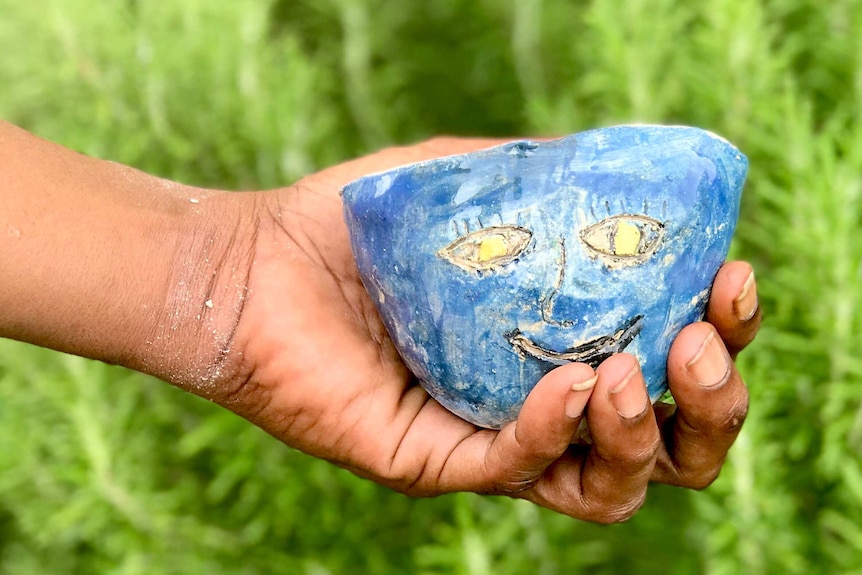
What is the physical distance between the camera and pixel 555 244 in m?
0.94

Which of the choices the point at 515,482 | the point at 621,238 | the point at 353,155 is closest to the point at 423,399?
the point at 515,482

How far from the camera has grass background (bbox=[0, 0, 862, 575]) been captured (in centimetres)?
133

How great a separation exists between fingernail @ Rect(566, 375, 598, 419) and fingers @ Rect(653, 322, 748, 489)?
0.13 metres

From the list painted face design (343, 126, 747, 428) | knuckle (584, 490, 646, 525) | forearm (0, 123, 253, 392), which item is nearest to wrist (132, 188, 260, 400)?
forearm (0, 123, 253, 392)

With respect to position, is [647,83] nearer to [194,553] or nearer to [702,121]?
[702,121]

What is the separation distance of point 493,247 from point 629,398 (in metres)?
0.22

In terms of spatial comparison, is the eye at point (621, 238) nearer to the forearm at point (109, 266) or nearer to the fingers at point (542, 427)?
the fingers at point (542, 427)

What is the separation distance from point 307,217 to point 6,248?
0.42 m

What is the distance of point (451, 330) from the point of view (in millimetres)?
1000

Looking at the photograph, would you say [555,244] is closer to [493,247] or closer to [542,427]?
[493,247]

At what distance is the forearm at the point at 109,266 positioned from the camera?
1065 millimetres

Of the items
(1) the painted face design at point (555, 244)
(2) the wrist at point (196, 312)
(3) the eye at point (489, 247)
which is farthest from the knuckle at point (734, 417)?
(2) the wrist at point (196, 312)

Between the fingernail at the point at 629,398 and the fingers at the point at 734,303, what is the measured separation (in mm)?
170

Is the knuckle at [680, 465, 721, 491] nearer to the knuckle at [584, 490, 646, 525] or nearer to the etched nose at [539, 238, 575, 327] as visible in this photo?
the knuckle at [584, 490, 646, 525]
